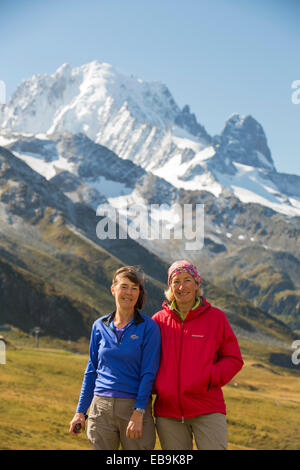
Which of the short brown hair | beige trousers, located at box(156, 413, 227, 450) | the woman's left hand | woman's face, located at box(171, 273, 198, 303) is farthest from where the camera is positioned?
the short brown hair

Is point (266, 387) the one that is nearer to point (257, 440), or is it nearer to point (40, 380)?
point (257, 440)

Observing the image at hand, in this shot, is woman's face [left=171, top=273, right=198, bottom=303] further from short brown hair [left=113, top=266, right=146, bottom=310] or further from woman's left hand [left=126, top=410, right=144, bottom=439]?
woman's left hand [left=126, top=410, right=144, bottom=439]

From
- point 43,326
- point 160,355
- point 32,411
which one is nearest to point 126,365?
point 160,355

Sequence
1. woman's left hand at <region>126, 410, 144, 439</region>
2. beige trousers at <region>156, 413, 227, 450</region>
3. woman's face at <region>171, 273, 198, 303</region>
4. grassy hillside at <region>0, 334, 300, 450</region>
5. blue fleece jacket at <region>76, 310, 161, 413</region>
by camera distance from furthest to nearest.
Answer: grassy hillside at <region>0, 334, 300, 450</region> → woman's face at <region>171, 273, 198, 303</region> → blue fleece jacket at <region>76, 310, 161, 413</region> → beige trousers at <region>156, 413, 227, 450</region> → woman's left hand at <region>126, 410, 144, 439</region>

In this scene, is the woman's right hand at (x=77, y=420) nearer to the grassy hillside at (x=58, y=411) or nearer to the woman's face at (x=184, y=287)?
the woman's face at (x=184, y=287)

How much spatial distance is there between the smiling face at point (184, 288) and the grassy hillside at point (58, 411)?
25.0 m

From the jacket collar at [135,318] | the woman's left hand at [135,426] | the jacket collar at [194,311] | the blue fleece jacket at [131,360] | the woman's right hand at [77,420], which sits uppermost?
the jacket collar at [194,311]

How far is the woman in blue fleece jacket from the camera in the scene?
1087 centimetres

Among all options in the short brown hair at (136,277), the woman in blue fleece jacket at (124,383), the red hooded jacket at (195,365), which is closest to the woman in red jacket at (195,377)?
the red hooded jacket at (195,365)

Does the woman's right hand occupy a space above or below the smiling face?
below

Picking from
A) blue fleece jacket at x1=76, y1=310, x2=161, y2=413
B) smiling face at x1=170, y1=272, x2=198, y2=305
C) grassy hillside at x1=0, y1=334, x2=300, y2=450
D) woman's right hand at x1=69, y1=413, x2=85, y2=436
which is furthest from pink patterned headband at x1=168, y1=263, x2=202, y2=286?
grassy hillside at x1=0, y1=334, x2=300, y2=450

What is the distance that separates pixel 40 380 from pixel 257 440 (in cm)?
3394

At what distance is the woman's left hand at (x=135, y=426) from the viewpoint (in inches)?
418

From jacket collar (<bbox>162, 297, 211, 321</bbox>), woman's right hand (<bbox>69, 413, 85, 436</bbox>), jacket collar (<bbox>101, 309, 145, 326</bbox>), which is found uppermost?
jacket collar (<bbox>162, 297, 211, 321</bbox>)
